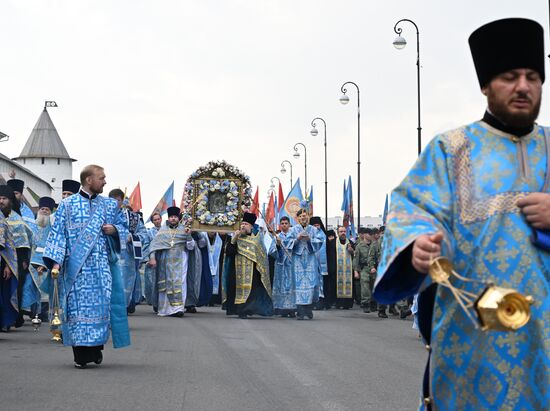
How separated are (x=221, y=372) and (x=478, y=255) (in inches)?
288

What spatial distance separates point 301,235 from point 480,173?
1985 centimetres

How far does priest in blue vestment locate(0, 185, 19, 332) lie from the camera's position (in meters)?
16.2

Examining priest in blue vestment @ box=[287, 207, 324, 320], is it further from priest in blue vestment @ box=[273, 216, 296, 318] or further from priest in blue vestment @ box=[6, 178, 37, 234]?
priest in blue vestment @ box=[6, 178, 37, 234]

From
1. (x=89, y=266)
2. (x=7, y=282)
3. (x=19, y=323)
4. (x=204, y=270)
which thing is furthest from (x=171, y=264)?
(x=89, y=266)

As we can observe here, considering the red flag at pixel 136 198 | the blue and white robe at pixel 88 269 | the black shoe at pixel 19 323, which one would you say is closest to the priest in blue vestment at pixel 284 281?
the black shoe at pixel 19 323

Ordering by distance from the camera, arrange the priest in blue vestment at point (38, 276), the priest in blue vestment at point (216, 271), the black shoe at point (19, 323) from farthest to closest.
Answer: the priest in blue vestment at point (216, 271)
the black shoe at point (19, 323)
the priest in blue vestment at point (38, 276)

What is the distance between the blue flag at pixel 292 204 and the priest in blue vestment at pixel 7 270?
1554cm

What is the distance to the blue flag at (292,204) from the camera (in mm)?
32406

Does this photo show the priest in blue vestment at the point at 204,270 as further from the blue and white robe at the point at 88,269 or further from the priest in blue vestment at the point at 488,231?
the priest in blue vestment at the point at 488,231

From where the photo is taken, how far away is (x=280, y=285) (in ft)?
82.8

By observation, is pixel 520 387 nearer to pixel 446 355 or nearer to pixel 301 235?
pixel 446 355

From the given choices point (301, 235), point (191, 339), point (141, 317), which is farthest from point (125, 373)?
point (301, 235)

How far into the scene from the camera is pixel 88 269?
1236 centimetres

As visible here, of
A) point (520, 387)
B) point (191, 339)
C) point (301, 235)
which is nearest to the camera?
point (520, 387)
